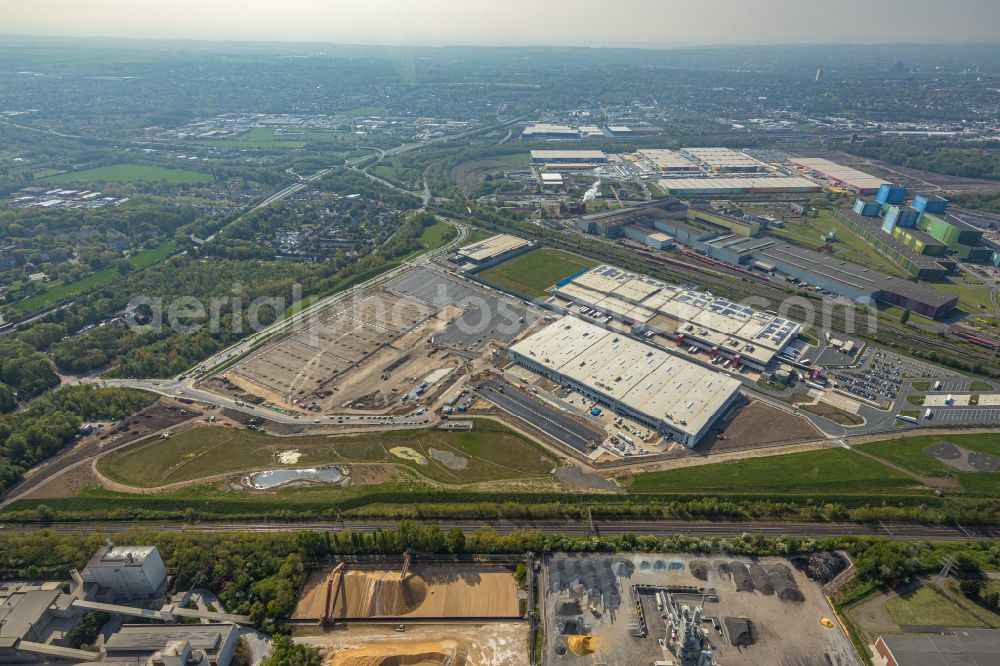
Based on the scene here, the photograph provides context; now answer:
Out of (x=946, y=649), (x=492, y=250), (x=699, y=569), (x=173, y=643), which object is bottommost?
(x=699, y=569)

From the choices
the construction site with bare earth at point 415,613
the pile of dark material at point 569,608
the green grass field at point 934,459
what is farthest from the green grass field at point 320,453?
the green grass field at point 934,459

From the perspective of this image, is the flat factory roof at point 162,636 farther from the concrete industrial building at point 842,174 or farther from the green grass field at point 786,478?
the concrete industrial building at point 842,174

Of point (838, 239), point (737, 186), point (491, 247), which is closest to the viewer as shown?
point (491, 247)

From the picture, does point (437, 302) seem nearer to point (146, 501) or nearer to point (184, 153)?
point (146, 501)

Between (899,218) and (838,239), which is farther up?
(899,218)

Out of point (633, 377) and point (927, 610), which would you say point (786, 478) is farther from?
point (633, 377)

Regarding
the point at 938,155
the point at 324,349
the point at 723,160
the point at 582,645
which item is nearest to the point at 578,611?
the point at 582,645

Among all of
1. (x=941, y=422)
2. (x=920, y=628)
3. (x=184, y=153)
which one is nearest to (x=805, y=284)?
(x=941, y=422)
